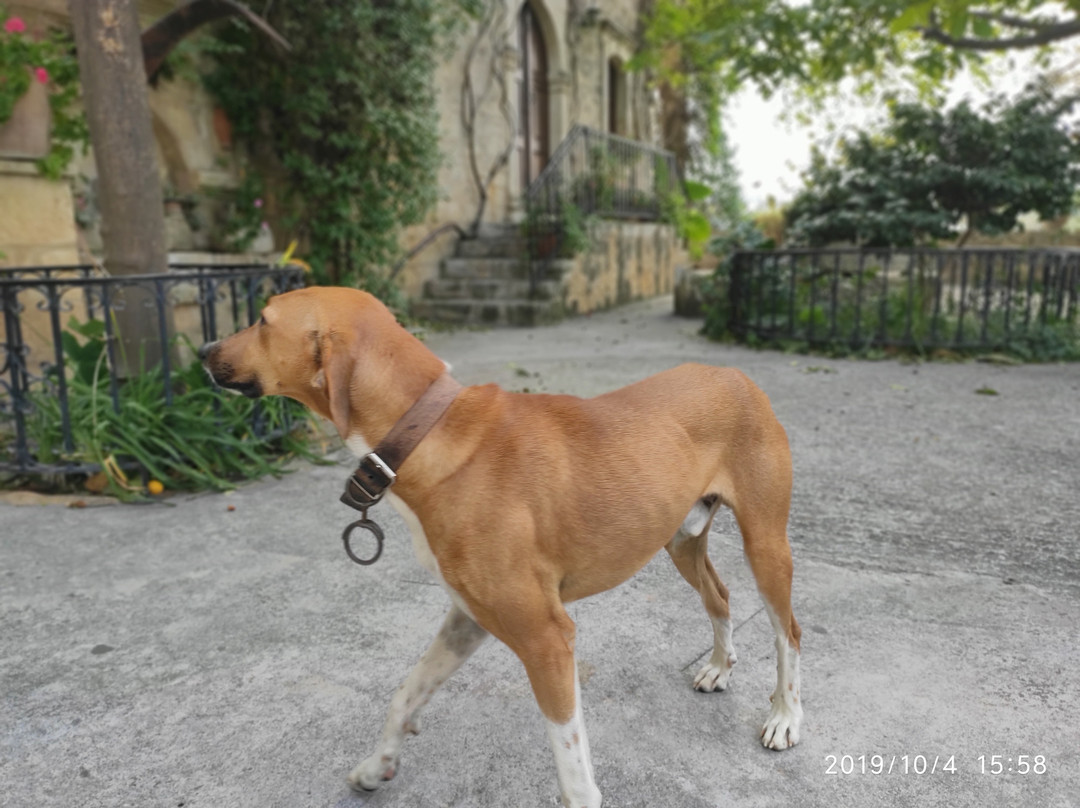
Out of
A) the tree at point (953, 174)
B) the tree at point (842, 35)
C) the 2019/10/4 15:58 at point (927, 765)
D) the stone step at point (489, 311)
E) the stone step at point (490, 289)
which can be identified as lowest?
the 2019/10/4 15:58 at point (927, 765)

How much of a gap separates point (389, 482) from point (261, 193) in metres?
7.29

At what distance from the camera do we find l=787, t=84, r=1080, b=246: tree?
8758 mm

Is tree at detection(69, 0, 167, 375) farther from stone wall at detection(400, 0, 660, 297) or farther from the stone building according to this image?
stone wall at detection(400, 0, 660, 297)

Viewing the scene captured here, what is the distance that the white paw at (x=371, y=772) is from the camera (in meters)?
1.78

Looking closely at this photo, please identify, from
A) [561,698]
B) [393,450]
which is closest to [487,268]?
[393,450]

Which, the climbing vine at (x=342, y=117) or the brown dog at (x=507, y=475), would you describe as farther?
the climbing vine at (x=342, y=117)

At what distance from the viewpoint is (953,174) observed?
8.85m

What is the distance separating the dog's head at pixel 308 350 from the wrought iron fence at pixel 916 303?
6518 millimetres

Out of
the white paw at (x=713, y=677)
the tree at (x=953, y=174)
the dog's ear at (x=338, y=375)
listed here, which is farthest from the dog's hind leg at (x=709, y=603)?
the tree at (x=953, y=174)

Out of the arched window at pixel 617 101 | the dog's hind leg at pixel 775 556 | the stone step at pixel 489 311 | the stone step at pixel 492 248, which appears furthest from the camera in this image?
the arched window at pixel 617 101

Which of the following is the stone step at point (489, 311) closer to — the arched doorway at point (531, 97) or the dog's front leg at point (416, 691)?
the arched doorway at point (531, 97)

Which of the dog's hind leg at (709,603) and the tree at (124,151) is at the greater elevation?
the tree at (124,151)

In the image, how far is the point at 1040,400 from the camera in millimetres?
5633

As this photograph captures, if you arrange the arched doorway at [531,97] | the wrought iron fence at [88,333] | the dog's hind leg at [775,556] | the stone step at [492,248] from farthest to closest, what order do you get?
the arched doorway at [531,97] < the stone step at [492,248] < the wrought iron fence at [88,333] < the dog's hind leg at [775,556]
